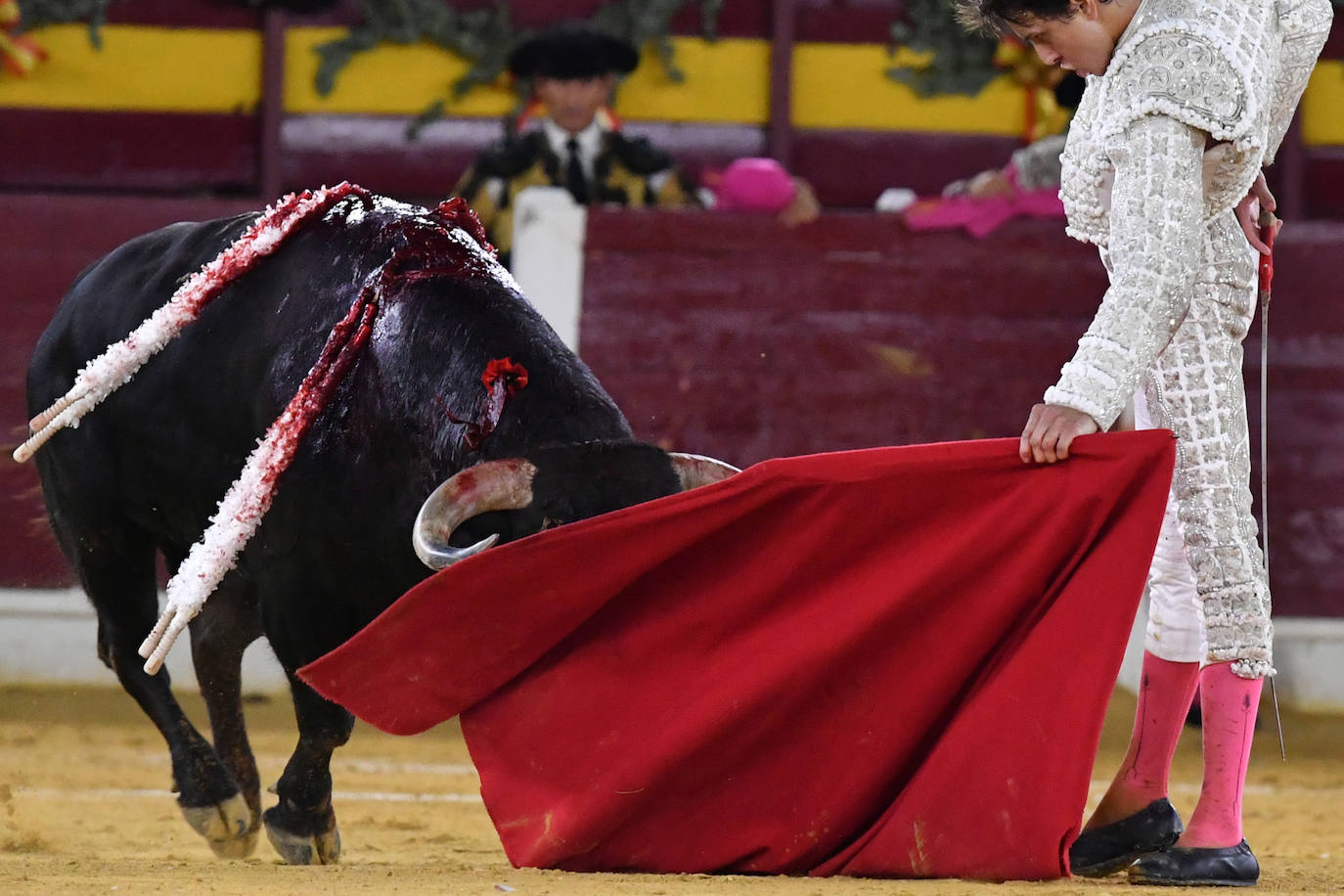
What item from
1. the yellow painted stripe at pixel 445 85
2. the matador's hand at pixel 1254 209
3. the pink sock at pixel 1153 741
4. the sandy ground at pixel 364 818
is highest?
the matador's hand at pixel 1254 209

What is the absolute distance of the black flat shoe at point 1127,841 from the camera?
2.50 metres

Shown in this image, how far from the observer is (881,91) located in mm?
6469

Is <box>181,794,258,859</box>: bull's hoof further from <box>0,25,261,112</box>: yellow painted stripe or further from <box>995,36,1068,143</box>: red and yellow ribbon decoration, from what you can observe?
<box>995,36,1068,143</box>: red and yellow ribbon decoration

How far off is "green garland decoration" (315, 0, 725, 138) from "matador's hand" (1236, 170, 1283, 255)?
3.91 m

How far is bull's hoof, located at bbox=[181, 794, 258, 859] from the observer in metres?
3.21

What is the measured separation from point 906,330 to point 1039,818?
3.55 m

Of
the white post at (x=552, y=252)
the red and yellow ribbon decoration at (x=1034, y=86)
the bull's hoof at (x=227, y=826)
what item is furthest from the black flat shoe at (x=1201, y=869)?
the red and yellow ribbon decoration at (x=1034, y=86)

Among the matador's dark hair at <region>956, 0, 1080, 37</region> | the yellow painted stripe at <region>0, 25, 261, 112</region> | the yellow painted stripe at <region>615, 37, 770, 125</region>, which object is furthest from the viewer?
the yellow painted stripe at <region>615, 37, 770, 125</region>

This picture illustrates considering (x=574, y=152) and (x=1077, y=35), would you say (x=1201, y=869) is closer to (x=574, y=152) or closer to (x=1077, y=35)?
(x=1077, y=35)

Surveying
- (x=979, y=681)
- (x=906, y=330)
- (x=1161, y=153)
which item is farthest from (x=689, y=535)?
(x=906, y=330)

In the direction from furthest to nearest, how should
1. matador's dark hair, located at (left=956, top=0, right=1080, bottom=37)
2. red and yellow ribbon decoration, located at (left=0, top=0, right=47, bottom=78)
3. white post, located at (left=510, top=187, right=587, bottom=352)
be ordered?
red and yellow ribbon decoration, located at (left=0, top=0, right=47, bottom=78) < white post, located at (left=510, top=187, right=587, bottom=352) < matador's dark hair, located at (left=956, top=0, right=1080, bottom=37)

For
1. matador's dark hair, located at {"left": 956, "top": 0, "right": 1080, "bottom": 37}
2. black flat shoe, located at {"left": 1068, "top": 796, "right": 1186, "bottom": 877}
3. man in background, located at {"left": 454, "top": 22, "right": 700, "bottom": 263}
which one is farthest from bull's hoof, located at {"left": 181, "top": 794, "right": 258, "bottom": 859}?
man in background, located at {"left": 454, "top": 22, "right": 700, "bottom": 263}

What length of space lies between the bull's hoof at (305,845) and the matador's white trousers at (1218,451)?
1.42 metres

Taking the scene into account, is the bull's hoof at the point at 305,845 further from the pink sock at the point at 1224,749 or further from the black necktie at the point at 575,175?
the black necktie at the point at 575,175
